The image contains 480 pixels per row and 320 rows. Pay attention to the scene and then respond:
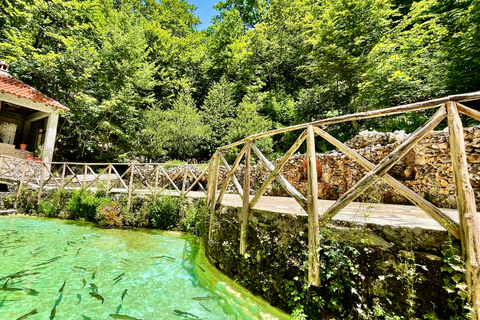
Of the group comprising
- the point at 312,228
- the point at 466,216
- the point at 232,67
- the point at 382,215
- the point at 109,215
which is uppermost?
the point at 232,67

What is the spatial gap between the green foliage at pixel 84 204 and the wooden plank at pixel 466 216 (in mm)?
8830

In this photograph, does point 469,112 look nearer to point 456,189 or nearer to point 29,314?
point 456,189

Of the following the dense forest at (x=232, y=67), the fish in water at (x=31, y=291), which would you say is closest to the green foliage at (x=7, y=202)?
the dense forest at (x=232, y=67)

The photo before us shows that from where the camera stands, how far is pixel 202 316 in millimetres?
2438

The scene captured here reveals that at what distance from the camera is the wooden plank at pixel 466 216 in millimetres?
1205

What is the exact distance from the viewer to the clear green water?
8.30ft

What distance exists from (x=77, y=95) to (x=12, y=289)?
46.2ft

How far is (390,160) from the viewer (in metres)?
1.64

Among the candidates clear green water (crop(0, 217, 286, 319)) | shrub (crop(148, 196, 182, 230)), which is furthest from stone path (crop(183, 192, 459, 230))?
shrub (crop(148, 196, 182, 230))

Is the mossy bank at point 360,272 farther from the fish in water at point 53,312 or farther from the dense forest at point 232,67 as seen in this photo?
the dense forest at point 232,67

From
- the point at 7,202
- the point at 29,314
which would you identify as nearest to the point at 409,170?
the point at 29,314

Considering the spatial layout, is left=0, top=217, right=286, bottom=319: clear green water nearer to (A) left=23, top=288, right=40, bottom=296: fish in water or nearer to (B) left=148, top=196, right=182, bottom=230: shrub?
(A) left=23, top=288, right=40, bottom=296: fish in water

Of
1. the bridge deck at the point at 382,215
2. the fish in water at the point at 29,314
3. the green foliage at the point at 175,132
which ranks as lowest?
the fish in water at the point at 29,314

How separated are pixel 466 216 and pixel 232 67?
20557mm
